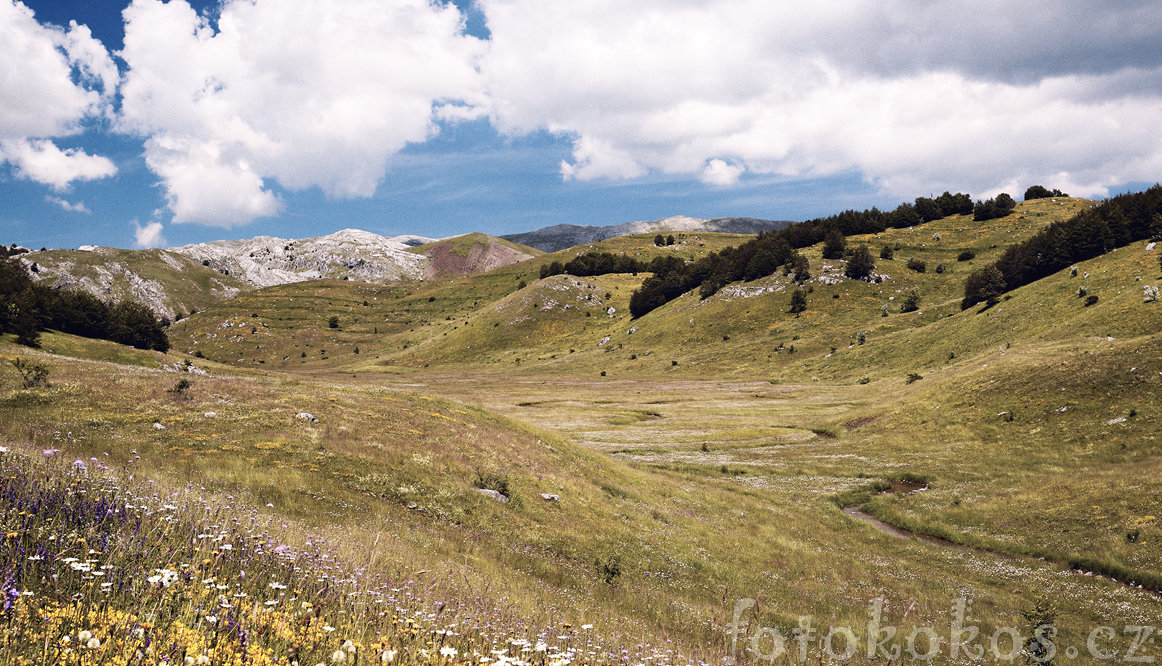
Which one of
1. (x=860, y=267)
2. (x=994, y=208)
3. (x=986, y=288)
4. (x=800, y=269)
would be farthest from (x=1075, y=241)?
(x=994, y=208)

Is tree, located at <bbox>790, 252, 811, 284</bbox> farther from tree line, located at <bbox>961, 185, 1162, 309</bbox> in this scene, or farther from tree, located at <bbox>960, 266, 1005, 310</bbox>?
tree line, located at <bbox>961, 185, 1162, 309</bbox>

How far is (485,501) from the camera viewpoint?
846 inches

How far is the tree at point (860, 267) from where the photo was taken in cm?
12169

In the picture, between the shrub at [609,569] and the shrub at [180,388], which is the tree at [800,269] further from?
the shrub at [180,388]

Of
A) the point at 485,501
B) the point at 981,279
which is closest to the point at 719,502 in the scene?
the point at 485,501

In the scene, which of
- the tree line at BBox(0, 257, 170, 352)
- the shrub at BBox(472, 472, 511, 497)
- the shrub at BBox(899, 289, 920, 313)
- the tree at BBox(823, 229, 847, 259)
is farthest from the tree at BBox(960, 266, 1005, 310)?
the tree line at BBox(0, 257, 170, 352)

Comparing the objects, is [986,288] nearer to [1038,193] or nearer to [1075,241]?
[1075,241]

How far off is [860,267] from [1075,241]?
4281 centimetres

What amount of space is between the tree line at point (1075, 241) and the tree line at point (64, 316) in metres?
117

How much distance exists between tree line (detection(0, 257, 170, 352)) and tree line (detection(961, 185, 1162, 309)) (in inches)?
4603

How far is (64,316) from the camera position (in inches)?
2208

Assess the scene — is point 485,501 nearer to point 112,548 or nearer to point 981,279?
point 112,548

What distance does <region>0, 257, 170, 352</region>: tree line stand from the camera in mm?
44031

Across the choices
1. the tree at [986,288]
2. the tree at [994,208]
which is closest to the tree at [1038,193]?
the tree at [994,208]
